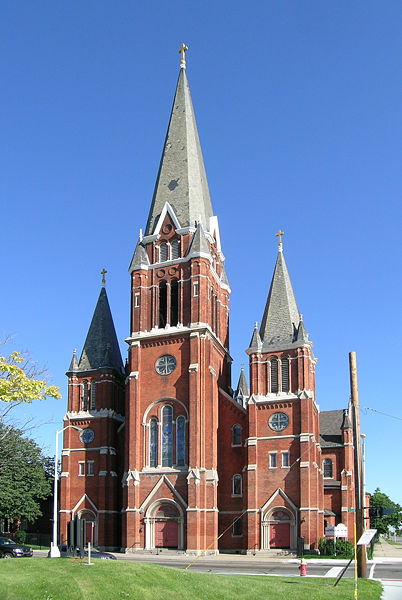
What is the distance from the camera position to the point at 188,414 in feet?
176

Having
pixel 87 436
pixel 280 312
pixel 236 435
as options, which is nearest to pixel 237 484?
pixel 236 435

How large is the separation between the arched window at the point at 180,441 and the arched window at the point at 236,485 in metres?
4.52

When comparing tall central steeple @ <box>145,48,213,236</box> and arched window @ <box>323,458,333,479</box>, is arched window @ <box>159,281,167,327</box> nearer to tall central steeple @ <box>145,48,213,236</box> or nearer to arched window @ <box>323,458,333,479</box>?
A: tall central steeple @ <box>145,48,213,236</box>

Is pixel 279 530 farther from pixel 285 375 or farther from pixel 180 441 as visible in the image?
pixel 285 375

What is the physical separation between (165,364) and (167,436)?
581cm

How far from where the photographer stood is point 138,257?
60.0 m

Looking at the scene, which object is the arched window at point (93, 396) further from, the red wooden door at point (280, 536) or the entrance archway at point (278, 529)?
the red wooden door at point (280, 536)

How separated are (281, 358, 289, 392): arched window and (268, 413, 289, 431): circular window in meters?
2.11

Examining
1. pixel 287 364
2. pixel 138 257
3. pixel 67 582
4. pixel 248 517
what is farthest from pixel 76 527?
pixel 138 257

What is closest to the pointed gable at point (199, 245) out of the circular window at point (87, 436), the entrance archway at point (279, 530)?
the circular window at point (87, 436)

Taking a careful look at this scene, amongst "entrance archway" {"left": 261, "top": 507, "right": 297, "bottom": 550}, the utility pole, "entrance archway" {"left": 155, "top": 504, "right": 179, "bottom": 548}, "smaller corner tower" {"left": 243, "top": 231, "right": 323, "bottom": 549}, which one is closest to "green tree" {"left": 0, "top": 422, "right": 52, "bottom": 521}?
"entrance archway" {"left": 155, "top": 504, "right": 179, "bottom": 548}

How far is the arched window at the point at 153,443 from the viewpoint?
179 feet

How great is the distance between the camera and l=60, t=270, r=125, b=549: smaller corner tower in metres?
57.1

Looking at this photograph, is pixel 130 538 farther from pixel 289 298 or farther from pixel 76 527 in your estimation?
pixel 76 527
